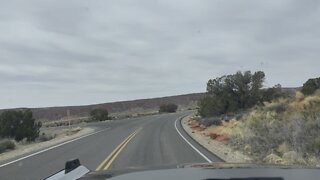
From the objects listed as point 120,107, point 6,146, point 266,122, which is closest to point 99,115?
point 6,146

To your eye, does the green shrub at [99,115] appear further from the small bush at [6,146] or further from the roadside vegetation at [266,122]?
the small bush at [6,146]

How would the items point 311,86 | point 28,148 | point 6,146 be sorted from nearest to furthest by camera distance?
1. point 28,148
2. point 6,146
3. point 311,86

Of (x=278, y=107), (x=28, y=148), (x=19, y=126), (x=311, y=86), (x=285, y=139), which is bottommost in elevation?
(x=285, y=139)

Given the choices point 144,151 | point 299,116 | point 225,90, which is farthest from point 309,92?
point 144,151

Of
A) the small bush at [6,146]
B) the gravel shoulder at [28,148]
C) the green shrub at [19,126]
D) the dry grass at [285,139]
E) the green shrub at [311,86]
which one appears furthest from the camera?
the green shrub at [19,126]

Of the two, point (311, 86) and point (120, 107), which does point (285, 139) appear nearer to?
point (311, 86)

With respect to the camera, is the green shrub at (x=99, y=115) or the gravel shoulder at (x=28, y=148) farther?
the green shrub at (x=99, y=115)

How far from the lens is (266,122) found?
29.3 metres

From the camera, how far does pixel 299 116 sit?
25.2 m

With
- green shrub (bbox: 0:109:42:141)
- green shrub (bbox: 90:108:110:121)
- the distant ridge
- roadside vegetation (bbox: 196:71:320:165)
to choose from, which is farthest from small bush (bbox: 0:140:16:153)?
the distant ridge

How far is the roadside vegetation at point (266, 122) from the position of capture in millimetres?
20375

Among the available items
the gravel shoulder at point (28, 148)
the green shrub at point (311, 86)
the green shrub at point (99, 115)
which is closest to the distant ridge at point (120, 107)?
the green shrub at point (99, 115)

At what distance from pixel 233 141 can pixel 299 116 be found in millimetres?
5349

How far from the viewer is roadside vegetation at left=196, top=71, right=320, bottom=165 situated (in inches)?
802
